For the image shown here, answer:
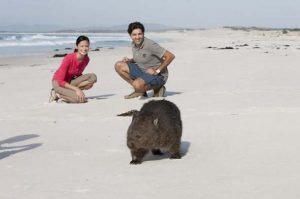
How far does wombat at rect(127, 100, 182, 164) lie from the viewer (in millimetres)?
4832

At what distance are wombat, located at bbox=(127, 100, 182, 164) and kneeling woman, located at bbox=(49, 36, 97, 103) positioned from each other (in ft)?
14.2

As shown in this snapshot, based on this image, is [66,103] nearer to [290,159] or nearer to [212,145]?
[212,145]

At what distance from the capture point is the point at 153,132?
4.86 meters

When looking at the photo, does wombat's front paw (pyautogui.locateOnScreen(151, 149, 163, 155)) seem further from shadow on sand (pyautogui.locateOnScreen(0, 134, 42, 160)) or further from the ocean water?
the ocean water

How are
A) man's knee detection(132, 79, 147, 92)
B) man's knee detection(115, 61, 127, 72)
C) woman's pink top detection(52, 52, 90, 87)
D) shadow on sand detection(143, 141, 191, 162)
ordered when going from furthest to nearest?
man's knee detection(115, 61, 127, 72)
man's knee detection(132, 79, 147, 92)
woman's pink top detection(52, 52, 90, 87)
shadow on sand detection(143, 141, 191, 162)

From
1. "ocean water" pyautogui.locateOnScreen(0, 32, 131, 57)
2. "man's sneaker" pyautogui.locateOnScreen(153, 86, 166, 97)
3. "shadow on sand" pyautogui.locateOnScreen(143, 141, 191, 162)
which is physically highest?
"shadow on sand" pyautogui.locateOnScreen(143, 141, 191, 162)

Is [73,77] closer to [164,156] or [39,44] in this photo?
[164,156]

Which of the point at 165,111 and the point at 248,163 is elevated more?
the point at 165,111

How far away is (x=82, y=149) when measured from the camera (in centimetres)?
564

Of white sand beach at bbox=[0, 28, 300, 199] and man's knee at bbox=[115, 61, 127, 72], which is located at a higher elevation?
man's knee at bbox=[115, 61, 127, 72]

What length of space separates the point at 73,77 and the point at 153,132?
18.0ft

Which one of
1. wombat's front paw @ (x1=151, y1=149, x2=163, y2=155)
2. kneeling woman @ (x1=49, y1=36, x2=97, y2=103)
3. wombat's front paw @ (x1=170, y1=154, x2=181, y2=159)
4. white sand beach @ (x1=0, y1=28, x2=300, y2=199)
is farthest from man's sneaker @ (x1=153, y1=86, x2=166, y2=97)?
wombat's front paw @ (x1=170, y1=154, x2=181, y2=159)

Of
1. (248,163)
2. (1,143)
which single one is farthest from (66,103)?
(248,163)

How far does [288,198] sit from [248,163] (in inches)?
41.7
